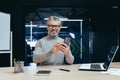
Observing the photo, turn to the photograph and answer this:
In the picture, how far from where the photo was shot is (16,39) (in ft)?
18.0

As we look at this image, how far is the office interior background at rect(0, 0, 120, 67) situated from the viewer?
5.57 m

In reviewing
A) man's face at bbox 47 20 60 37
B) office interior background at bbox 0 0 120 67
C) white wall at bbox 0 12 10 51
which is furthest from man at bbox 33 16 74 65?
office interior background at bbox 0 0 120 67

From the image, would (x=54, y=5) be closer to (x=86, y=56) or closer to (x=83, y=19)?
(x=83, y=19)

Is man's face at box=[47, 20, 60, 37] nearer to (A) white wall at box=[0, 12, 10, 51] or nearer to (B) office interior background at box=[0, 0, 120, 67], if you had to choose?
(A) white wall at box=[0, 12, 10, 51]

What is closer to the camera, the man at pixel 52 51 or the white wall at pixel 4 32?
the man at pixel 52 51

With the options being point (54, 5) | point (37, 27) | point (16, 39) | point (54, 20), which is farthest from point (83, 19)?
point (54, 20)

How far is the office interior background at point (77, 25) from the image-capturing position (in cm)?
557

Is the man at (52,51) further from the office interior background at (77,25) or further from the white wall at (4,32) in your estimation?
the office interior background at (77,25)

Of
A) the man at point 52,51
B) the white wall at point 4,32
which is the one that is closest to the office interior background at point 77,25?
the white wall at point 4,32

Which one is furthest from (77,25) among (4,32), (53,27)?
(53,27)

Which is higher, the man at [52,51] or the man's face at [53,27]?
the man's face at [53,27]

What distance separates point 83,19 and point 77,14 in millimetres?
194

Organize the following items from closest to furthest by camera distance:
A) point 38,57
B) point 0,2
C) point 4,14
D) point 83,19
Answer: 1. point 38,57
2. point 4,14
3. point 0,2
4. point 83,19

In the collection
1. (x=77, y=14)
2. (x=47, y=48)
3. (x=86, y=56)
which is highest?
(x=77, y=14)
